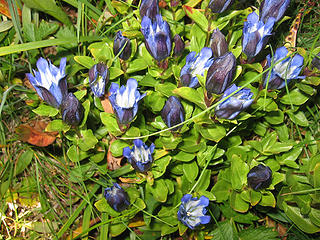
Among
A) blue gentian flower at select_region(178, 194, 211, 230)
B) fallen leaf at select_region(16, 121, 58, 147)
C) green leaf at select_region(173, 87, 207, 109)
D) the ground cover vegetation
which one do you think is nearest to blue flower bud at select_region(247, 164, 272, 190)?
the ground cover vegetation

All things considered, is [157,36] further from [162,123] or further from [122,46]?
[162,123]

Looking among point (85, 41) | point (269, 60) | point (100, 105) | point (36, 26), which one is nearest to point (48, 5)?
point (36, 26)

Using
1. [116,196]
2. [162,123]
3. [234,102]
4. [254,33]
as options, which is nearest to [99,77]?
[162,123]

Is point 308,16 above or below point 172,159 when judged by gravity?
above

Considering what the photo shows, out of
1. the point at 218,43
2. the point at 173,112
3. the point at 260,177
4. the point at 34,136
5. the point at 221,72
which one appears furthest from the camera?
the point at 34,136

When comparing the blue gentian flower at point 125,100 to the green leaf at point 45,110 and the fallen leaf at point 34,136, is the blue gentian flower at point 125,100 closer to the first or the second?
the green leaf at point 45,110

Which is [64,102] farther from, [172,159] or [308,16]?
[308,16]
